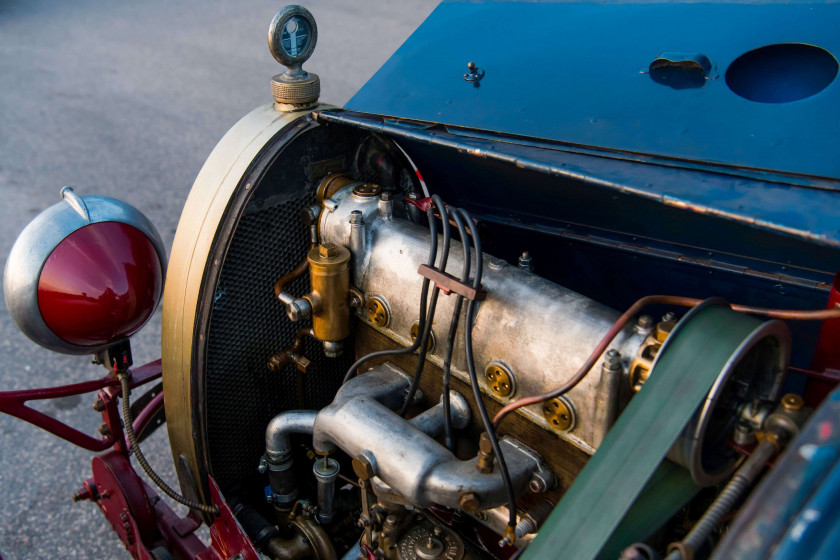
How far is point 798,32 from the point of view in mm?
1319

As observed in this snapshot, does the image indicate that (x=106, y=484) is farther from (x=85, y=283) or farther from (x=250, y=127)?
(x=250, y=127)

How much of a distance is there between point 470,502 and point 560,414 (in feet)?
0.67

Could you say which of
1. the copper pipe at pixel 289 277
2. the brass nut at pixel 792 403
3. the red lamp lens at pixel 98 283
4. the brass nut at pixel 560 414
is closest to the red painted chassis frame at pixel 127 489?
the red lamp lens at pixel 98 283

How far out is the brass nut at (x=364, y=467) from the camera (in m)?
1.26

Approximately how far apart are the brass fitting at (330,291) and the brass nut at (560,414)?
49 cm

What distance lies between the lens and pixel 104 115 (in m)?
5.77

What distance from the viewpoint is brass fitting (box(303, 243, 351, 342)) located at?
4.84 ft

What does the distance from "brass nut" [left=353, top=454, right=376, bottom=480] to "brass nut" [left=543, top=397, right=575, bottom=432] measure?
0.31m

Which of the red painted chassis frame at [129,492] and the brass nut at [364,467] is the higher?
the brass nut at [364,467]

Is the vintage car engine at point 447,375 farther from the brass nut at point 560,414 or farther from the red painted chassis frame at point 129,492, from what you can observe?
the red painted chassis frame at point 129,492

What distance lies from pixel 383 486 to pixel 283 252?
1.89ft

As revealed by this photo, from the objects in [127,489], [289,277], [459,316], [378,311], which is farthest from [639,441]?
[127,489]

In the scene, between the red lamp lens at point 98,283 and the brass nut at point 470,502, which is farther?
the red lamp lens at point 98,283

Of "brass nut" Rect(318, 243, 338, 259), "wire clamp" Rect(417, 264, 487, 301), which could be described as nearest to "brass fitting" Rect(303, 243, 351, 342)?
"brass nut" Rect(318, 243, 338, 259)
